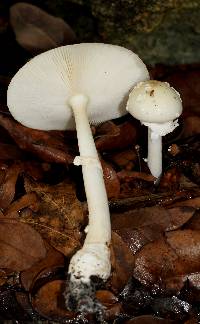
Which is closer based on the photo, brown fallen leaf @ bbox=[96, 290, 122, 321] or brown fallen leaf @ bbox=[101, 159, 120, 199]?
Answer: brown fallen leaf @ bbox=[96, 290, 122, 321]

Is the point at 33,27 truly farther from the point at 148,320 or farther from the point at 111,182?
the point at 148,320

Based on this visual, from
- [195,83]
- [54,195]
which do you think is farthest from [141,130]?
[54,195]

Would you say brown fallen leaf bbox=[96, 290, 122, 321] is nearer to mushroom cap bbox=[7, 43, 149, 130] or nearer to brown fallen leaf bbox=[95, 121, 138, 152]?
brown fallen leaf bbox=[95, 121, 138, 152]

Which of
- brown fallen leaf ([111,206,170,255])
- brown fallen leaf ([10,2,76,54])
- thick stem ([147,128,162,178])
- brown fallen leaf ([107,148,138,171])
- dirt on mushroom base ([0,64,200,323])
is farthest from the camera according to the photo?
brown fallen leaf ([10,2,76,54])

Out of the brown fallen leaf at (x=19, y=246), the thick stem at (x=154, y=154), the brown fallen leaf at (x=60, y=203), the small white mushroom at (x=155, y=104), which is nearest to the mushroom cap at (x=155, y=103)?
the small white mushroom at (x=155, y=104)

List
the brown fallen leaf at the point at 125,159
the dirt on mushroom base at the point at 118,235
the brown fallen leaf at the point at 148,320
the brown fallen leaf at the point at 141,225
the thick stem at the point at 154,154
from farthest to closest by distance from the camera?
1. the brown fallen leaf at the point at 125,159
2. the thick stem at the point at 154,154
3. the brown fallen leaf at the point at 141,225
4. the dirt on mushroom base at the point at 118,235
5. the brown fallen leaf at the point at 148,320

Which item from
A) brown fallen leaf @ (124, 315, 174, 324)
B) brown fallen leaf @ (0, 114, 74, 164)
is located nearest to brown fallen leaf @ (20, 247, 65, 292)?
brown fallen leaf @ (124, 315, 174, 324)

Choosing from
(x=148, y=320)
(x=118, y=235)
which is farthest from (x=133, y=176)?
(x=148, y=320)

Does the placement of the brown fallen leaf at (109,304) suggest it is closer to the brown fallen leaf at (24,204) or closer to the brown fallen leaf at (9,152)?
the brown fallen leaf at (24,204)
